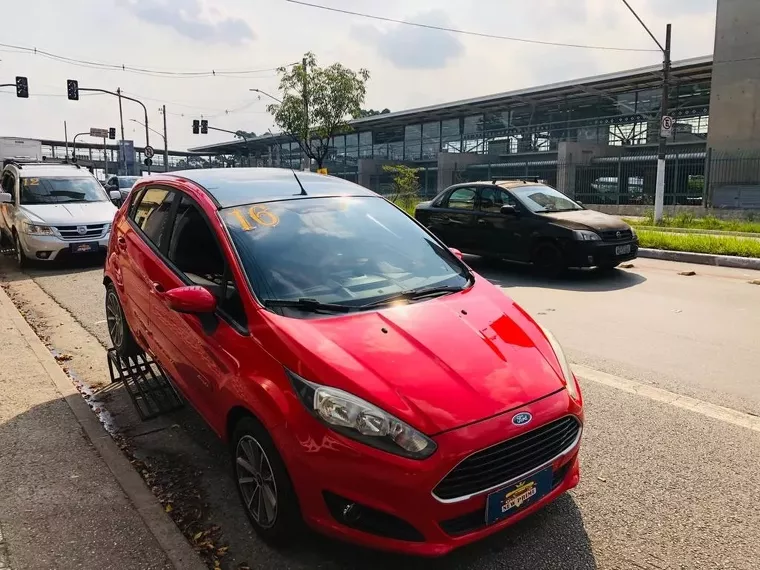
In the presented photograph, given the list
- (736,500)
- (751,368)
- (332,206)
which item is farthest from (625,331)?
(332,206)

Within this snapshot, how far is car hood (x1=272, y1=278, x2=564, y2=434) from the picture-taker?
248 centimetres

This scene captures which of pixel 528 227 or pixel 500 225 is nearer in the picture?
pixel 528 227

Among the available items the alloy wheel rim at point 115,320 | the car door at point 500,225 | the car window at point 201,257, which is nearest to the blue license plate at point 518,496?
the car window at point 201,257

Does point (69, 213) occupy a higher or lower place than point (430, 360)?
higher

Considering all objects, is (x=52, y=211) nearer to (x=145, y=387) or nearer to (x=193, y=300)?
(x=145, y=387)

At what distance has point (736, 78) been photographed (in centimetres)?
2509

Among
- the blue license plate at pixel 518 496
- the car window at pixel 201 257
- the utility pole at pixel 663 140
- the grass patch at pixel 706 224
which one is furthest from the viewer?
the utility pole at pixel 663 140

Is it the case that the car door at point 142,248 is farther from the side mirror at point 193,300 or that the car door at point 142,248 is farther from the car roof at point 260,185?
the side mirror at point 193,300

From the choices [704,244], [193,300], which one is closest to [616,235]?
[704,244]

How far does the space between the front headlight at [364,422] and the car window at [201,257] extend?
73 centimetres

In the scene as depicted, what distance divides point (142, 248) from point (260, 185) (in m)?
1.09

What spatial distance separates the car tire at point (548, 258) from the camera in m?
9.31

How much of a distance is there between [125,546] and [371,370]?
1.46m

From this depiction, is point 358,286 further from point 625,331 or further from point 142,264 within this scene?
point 625,331
